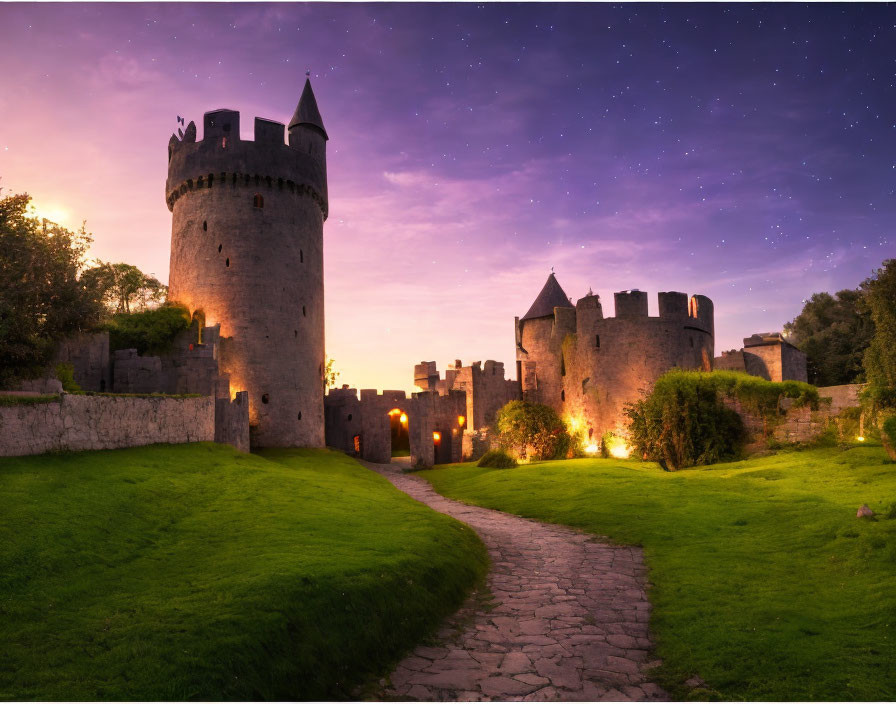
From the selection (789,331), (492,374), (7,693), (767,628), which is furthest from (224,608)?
(789,331)

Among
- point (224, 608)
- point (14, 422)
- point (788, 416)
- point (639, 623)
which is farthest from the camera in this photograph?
point (788, 416)

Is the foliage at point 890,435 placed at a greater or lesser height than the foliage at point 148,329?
lesser

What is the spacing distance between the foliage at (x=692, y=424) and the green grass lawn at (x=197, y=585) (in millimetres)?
15960

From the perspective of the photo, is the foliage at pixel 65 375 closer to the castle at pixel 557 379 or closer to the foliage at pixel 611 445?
the castle at pixel 557 379

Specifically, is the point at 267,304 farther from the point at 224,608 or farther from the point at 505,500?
the point at 224,608

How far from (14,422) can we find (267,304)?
1966 cm

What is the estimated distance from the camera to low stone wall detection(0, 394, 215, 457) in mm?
12797

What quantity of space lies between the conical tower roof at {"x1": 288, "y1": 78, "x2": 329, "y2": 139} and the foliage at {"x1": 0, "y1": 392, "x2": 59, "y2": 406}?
25.7 metres

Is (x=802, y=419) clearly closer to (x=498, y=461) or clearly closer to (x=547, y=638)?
(x=498, y=461)

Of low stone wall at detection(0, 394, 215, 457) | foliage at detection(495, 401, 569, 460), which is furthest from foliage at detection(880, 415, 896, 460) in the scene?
low stone wall at detection(0, 394, 215, 457)

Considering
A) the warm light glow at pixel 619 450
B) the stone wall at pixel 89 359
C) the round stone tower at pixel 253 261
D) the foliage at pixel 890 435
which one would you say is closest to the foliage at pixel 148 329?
the round stone tower at pixel 253 261

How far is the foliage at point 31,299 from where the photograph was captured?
16.8m

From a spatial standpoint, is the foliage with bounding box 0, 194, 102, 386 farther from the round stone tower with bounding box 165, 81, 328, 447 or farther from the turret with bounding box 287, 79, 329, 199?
the turret with bounding box 287, 79, 329, 199

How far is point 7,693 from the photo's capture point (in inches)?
216
